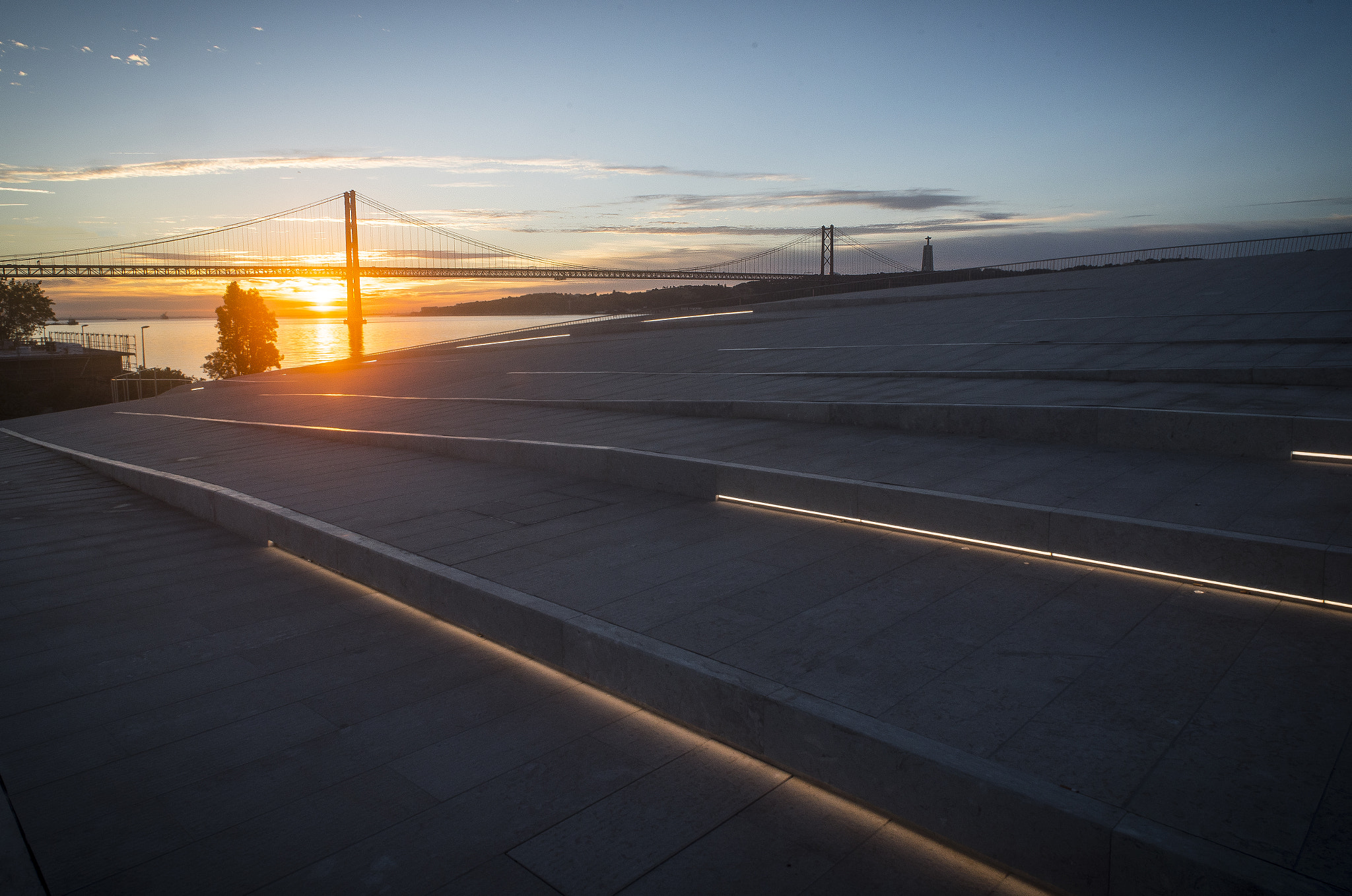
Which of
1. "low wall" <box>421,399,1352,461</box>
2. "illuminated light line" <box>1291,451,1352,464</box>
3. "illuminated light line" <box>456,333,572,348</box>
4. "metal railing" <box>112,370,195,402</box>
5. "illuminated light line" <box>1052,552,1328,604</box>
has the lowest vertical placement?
"metal railing" <box>112,370,195,402</box>

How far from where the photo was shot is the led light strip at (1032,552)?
3.08 m

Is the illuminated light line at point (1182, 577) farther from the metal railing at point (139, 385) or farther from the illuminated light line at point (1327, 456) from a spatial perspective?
the metal railing at point (139, 385)

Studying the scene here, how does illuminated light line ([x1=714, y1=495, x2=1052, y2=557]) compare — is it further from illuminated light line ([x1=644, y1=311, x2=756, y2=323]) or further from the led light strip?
illuminated light line ([x1=644, y1=311, x2=756, y2=323])

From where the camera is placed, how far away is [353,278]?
38594 millimetres

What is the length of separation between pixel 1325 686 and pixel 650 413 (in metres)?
6.28

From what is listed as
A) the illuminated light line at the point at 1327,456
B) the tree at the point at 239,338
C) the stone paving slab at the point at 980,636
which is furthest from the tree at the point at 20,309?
the illuminated light line at the point at 1327,456

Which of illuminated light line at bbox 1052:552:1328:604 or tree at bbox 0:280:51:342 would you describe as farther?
tree at bbox 0:280:51:342

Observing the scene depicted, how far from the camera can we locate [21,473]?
9336mm

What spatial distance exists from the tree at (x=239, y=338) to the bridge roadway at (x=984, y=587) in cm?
5971

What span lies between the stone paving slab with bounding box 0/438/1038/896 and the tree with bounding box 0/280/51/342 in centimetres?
6070

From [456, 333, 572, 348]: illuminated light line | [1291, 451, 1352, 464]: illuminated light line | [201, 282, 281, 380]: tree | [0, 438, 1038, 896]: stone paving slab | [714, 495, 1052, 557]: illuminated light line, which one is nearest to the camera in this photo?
[0, 438, 1038, 896]: stone paving slab

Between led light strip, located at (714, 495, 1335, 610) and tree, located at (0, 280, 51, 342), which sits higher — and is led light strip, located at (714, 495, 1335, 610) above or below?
below

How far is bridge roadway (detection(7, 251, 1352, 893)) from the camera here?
1983 millimetres

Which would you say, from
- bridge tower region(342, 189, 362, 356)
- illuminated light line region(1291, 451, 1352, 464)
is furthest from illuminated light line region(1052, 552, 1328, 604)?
bridge tower region(342, 189, 362, 356)
